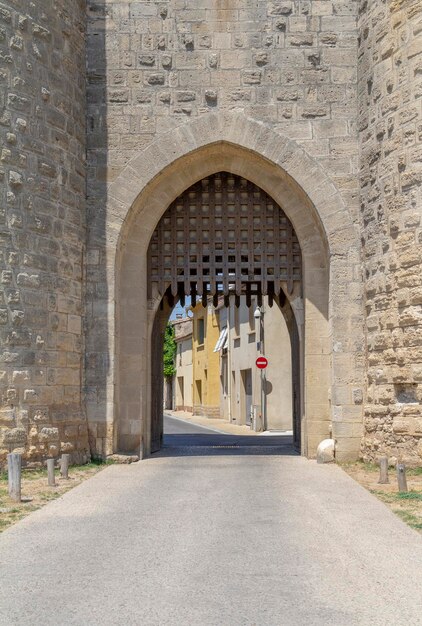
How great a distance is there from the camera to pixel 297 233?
10867 mm

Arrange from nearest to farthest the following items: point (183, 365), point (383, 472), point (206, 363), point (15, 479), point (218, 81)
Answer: point (15, 479), point (383, 472), point (218, 81), point (206, 363), point (183, 365)

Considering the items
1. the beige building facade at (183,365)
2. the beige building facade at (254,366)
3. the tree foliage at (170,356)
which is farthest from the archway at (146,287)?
the tree foliage at (170,356)

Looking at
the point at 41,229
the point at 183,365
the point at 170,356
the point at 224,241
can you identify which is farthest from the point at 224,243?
the point at 170,356

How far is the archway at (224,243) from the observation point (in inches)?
441

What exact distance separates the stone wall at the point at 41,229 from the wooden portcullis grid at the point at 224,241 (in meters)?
1.45

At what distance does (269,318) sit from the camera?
21.5 m

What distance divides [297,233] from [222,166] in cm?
132

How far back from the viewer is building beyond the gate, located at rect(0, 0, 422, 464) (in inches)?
378

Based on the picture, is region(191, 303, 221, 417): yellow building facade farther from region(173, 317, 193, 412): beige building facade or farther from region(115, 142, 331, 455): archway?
region(115, 142, 331, 455): archway

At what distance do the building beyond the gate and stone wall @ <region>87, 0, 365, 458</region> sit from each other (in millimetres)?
18

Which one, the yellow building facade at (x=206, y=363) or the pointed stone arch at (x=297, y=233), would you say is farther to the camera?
the yellow building facade at (x=206, y=363)

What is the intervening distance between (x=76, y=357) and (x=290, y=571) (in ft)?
20.0

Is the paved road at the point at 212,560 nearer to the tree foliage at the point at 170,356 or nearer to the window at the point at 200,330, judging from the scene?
the window at the point at 200,330

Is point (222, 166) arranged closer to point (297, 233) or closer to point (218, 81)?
point (218, 81)
